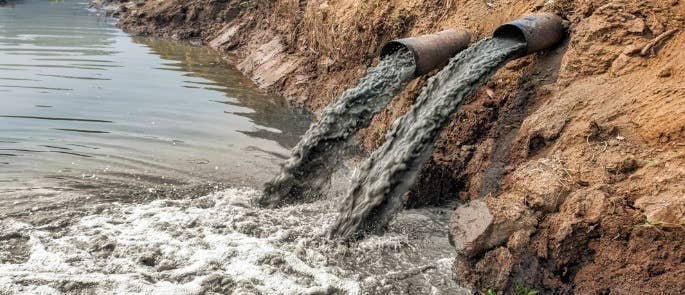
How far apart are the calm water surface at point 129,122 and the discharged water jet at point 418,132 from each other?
66.4 inches

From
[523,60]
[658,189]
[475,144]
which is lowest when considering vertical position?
[475,144]

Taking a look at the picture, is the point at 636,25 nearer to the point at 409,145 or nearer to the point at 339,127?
the point at 409,145

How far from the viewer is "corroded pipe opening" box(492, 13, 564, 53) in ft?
17.3

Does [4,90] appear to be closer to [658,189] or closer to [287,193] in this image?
[287,193]

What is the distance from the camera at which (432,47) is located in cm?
601

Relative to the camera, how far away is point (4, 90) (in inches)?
Answer: 366

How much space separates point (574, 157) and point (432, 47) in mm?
2171

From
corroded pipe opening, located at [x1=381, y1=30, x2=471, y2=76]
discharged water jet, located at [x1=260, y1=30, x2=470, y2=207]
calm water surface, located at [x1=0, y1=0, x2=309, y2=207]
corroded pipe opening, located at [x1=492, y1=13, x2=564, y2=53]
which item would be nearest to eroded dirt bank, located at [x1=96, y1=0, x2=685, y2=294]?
corroded pipe opening, located at [x1=492, y1=13, x2=564, y2=53]

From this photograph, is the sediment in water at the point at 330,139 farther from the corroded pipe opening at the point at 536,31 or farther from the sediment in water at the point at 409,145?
the corroded pipe opening at the point at 536,31

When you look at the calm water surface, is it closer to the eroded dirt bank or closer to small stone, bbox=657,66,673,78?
the eroded dirt bank

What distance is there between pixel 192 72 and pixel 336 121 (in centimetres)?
712

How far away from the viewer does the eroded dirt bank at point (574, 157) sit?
375cm

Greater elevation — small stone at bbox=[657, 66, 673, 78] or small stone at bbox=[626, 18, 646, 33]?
small stone at bbox=[626, 18, 646, 33]

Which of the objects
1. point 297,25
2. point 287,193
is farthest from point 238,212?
point 297,25
